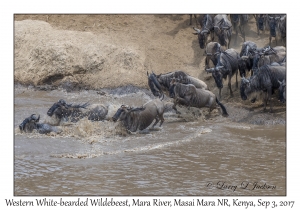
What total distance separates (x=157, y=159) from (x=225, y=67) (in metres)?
5.42

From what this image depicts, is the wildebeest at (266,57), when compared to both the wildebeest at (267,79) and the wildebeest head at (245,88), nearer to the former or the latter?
the wildebeest head at (245,88)

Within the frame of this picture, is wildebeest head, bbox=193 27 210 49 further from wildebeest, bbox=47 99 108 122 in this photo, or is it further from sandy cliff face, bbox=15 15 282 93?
wildebeest, bbox=47 99 108 122

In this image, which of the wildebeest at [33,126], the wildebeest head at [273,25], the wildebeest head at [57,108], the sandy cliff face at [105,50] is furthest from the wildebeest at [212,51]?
the wildebeest at [33,126]

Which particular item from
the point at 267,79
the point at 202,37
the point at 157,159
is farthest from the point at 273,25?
the point at 157,159

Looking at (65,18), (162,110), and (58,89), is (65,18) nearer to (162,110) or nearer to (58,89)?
(58,89)

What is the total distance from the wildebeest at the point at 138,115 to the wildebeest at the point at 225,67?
2.75 m

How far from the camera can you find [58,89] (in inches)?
663

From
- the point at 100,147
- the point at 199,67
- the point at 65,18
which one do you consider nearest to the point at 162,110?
the point at 100,147

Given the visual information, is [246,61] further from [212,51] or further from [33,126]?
[33,126]

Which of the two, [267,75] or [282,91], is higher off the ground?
[267,75]

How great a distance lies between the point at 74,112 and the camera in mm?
12273

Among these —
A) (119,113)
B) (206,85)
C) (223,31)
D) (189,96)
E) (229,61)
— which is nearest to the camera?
(119,113)

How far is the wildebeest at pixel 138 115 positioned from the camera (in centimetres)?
1174

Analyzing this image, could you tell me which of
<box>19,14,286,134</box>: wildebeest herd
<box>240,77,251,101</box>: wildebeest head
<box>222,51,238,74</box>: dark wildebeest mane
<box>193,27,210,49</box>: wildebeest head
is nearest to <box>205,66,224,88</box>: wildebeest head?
<box>19,14,286,134</box>: wildebeest herd
